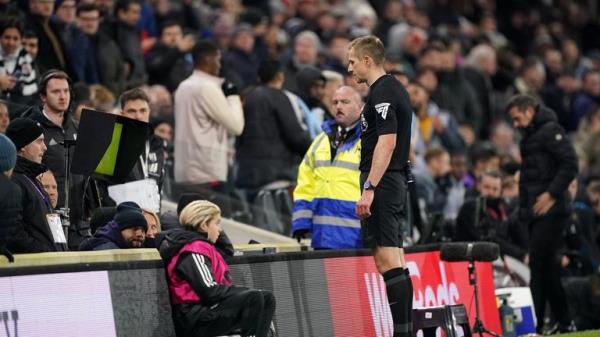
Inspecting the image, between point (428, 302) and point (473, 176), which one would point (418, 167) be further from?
point (428, 302)

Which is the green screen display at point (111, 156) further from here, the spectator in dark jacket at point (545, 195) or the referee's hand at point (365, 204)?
the spectator in dark jacket at point (545, 195)

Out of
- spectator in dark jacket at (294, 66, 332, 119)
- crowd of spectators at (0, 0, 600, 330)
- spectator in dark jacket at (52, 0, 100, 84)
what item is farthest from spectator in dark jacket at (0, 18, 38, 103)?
spectator in dark jacket at (294, 66, 332, 119)

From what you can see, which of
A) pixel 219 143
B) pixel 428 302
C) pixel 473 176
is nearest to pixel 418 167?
pixel 473 176

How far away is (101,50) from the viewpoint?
15.4 m

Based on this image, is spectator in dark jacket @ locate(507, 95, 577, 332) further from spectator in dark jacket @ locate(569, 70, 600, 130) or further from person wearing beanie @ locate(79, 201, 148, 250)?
spectator in dark jacket @ locate(569, 70, 600, 130)

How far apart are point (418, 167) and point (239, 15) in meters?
4.07

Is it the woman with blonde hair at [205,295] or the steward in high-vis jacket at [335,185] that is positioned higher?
the steward in high-vis jacket at [335,185]

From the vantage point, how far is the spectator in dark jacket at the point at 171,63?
16297mm

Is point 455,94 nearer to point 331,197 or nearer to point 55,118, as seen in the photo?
point 331,197

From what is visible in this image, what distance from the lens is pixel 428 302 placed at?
1195cm

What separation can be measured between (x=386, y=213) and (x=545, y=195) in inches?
151

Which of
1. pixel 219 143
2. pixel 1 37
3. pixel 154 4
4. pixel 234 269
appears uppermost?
pixel 154 4

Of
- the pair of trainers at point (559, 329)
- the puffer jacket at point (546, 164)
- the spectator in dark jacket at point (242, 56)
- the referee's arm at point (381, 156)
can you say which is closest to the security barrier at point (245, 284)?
the pair of trainers at point (559, 329)

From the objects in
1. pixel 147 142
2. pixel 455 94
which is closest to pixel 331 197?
pixel 147 142
